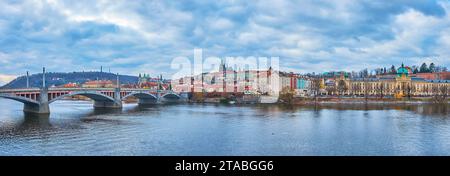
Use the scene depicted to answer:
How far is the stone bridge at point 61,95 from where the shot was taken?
39219 millimetres

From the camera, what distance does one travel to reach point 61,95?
44969mm

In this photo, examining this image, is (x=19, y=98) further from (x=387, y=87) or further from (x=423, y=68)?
(x=423, y=68)

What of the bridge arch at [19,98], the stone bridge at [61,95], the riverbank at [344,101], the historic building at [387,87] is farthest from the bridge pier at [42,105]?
the historic building at [387,87]

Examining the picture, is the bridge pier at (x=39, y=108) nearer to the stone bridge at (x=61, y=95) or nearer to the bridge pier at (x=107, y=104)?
the stone bridge at (x=61, y=95)

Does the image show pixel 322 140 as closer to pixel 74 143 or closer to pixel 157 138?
pixel 157 138

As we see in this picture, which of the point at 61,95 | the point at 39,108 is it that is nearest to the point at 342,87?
the point at 61,95

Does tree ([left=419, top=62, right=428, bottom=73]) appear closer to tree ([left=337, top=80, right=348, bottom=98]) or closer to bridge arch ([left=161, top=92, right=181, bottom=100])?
tree ([left=337, top=80, right=348, bottom=98])

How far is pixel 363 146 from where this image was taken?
68.1ft

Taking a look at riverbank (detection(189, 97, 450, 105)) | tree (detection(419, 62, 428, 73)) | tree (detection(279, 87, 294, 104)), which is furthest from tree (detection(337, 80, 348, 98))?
tree (detection(419, 62, 428, 73))

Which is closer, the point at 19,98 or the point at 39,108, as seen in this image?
the point at 19,98

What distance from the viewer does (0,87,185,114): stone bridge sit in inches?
1544
